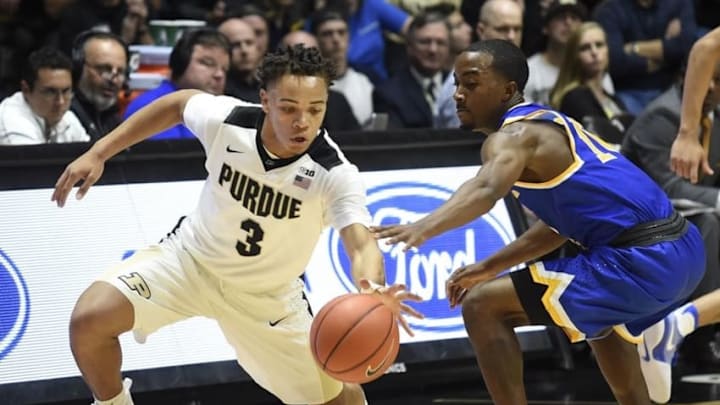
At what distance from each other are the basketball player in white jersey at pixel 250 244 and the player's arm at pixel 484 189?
0.51 metres

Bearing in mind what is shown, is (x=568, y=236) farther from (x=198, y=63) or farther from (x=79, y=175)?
(x=198, y=63)

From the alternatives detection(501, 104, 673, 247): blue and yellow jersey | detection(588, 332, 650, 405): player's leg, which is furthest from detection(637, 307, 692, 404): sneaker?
detection(501, 104, 673, 247): blue and yellow jersey

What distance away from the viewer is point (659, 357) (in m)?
6.64

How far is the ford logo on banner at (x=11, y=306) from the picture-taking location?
6.65 metres

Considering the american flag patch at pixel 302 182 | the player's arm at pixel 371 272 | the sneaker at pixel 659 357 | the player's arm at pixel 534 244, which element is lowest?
the sneaker at pixel 659 357

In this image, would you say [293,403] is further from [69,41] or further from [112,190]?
[69,41]

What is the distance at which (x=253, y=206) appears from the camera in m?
5.54

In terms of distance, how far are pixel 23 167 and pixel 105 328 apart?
195 cm

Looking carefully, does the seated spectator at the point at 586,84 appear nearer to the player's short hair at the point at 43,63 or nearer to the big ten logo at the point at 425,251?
the big ten logo at the point at 425,251

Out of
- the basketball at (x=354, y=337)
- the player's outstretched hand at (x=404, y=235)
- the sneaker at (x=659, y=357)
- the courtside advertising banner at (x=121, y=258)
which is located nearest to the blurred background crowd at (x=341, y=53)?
the courtside advertising banner at (x=121, y=258)

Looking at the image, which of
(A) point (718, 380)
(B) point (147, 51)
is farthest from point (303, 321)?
(B) point (147, 51)

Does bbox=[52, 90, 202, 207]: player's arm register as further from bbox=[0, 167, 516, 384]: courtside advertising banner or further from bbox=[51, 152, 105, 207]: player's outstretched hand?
bbox=[0, 167, 516, 384]: courtside advertising banner

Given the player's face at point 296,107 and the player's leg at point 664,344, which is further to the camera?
the player's leg at point 664,344

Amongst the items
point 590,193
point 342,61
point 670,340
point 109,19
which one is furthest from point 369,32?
point 590,193
